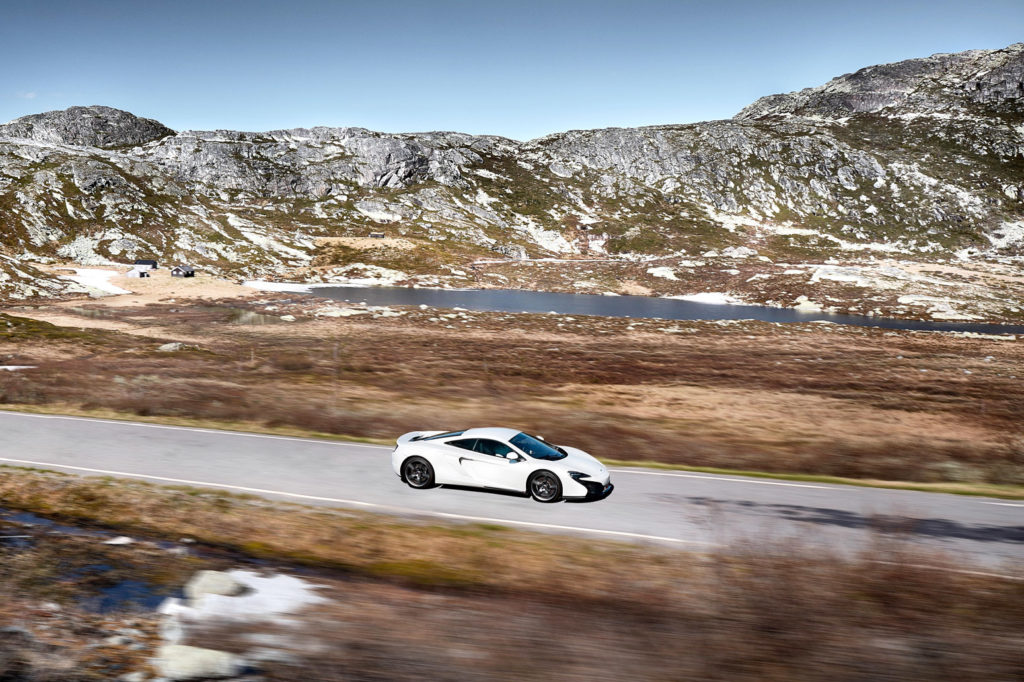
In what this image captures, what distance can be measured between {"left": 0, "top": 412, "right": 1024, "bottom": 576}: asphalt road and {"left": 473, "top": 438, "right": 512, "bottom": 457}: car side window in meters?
1.09

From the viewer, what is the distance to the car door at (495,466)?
49.4 feet

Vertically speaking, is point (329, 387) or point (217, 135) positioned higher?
point (217, 135)

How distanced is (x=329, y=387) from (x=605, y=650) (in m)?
24.2

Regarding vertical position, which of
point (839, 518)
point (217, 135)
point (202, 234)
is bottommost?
point (839, 518)

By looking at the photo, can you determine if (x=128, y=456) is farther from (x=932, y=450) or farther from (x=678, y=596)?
(x=932, y=450)

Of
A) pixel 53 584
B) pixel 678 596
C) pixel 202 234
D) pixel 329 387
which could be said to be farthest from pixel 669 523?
pixel 202 234

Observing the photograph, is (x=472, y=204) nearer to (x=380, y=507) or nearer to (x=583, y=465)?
(x=583, y=465)

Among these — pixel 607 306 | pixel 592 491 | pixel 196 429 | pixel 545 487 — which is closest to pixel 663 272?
pixel 607 306

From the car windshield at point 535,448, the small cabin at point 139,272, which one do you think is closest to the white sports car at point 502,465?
the car windshield at point 535,448

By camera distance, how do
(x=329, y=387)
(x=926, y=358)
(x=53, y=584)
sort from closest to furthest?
1. (x=53, y=584)
2. (x=329, y=387)
3. (x=926, y=358)

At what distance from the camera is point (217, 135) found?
612 feet

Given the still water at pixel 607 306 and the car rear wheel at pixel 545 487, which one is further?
the still water at pixel 607 306

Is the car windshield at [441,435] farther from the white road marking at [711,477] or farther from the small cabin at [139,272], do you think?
the small cabin at [139,272]

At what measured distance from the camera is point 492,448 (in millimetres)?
15406
